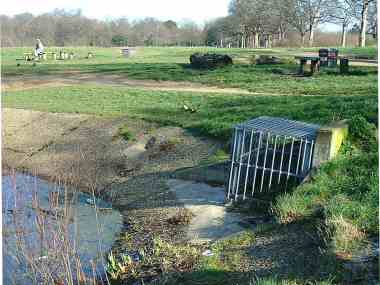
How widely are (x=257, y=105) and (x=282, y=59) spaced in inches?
584

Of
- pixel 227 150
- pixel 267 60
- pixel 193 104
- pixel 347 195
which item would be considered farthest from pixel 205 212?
pixel 267 60

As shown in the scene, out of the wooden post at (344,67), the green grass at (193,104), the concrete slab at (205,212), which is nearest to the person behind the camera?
the concrete slab at (205,212)

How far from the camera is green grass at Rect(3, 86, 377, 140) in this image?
41.9ft

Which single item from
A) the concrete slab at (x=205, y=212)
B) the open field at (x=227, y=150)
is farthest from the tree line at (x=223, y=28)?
the concrete slab at (x=205, y=212)

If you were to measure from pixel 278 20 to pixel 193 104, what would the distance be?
44466 millimetres

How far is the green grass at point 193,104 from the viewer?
12758 millimetres

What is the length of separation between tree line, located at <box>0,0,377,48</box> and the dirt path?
2203 cm

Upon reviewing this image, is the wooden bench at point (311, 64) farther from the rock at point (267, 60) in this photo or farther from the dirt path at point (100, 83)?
the dirt path at point (100, 83)

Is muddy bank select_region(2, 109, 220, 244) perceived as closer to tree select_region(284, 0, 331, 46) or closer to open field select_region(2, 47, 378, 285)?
open field select_region(2, 47, 378, 285)

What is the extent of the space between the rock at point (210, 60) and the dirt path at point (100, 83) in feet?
13.5

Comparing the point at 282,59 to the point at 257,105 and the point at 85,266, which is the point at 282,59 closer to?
the point at 257,105

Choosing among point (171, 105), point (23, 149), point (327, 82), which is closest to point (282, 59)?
point (327, 82)

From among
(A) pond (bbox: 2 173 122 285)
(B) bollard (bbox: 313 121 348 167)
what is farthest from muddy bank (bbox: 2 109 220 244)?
(B) bollard (bbox: 313 121 348 167)

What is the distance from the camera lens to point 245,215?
8234 mm
